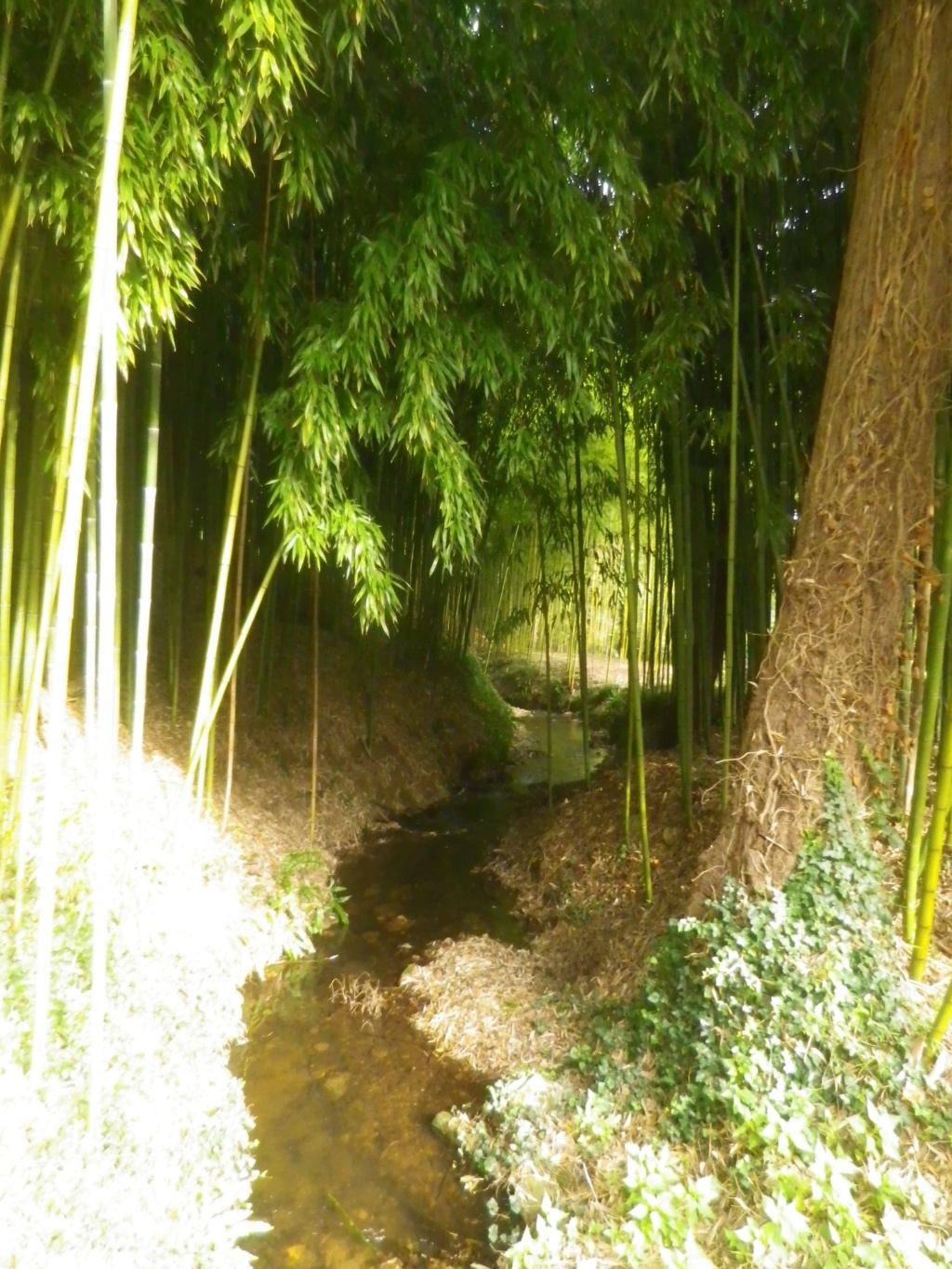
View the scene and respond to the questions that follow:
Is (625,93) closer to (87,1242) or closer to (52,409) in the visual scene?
(52,409)

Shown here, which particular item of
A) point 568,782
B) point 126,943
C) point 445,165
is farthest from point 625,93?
point 568,782

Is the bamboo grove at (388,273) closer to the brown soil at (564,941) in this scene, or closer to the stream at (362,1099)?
the brown soil at (564,941)

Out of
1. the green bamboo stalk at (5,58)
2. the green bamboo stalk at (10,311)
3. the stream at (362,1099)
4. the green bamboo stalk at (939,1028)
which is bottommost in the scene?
the stream at (362,1099)

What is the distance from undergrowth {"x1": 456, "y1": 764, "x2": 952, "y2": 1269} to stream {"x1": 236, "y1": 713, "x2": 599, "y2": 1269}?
0.67ft

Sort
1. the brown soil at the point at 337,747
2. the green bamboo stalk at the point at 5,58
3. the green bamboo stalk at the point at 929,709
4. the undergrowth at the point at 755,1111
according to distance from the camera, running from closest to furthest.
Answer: the undergrowth at the point at 755,1111 → the green bamboo stalk at the point at 5,58 → the green bamboo stalk at the point at 929,709 → the brown soil at the point at 337,747

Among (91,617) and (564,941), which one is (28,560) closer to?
(91,617)

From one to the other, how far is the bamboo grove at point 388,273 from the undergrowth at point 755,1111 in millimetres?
283

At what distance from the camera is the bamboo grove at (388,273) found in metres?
2.07

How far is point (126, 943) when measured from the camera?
282 centimetres

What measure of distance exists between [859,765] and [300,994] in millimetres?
2473

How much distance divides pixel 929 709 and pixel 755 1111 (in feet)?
3.81

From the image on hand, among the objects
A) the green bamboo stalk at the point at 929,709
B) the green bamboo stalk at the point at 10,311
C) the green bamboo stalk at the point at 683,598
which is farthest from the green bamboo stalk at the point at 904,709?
the green bamboo stalk at the point at 10,311

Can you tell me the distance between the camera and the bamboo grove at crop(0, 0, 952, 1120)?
207cm

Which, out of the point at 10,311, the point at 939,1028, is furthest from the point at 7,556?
the point at 939,1028
